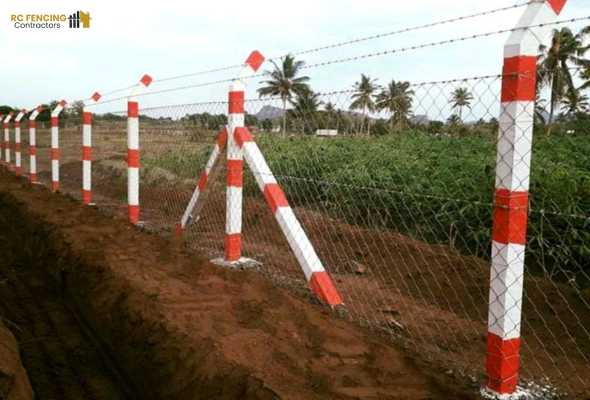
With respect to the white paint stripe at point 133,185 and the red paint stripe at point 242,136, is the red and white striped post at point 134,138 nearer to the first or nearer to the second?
the white paint stripe at point 133,185

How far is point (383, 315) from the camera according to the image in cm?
364

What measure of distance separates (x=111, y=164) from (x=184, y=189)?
23.3 ft

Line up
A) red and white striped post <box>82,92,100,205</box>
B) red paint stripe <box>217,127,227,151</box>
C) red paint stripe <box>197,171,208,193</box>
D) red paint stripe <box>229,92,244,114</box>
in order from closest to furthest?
1. red paint stripe <box>229,92,244,114</box>
2. red paint stripe <box>217,127,227,151</box>
3. red paint stripe <box>197,171,208,193</box>
4. red and white striped post <box>82,92,100,205</box>

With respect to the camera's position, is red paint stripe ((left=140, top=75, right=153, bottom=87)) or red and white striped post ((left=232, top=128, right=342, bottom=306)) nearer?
red and white striped post ((left=232, top=128, right=342, bottom=306))

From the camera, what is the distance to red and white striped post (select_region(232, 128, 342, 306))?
3.68m

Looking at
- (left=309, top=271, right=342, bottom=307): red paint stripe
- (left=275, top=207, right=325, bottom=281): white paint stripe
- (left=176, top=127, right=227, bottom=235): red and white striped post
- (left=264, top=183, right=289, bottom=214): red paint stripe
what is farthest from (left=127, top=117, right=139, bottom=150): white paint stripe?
(left=309, top=271, right=342, bottom=307): red paint stripe

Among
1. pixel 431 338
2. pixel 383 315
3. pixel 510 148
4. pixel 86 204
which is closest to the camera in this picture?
pixel 510 148

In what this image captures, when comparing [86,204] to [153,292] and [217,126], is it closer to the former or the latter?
[217,126]

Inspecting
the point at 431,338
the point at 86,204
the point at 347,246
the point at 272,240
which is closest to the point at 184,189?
the point at 86,204

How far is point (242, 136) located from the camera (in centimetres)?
428

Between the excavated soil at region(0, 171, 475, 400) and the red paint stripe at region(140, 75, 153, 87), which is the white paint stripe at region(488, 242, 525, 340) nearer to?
the excavated soil at region(0, 171, 475, 400)

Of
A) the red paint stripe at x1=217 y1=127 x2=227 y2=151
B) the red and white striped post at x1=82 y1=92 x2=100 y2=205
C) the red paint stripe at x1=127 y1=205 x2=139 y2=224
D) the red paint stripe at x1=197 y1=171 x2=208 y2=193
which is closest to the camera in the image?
the red paint stripe at x1=217 y1=127 x2=227 y2=151

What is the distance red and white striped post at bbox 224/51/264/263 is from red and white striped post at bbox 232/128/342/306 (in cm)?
19

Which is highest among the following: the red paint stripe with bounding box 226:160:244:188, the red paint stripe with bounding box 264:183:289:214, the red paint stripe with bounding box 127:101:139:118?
the red paint stripe with bounding box 127:101:139:118
